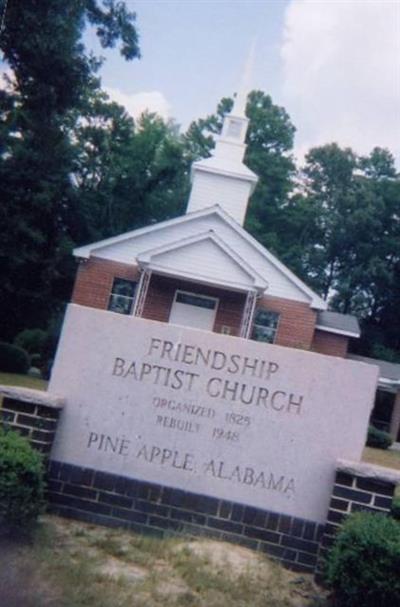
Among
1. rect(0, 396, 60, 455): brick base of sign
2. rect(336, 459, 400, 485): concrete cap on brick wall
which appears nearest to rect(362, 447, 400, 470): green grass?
rect(336, 459, 400, 485): concrete cap on brick wall

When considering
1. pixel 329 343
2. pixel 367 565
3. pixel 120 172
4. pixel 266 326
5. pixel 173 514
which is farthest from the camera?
pixel 120 172

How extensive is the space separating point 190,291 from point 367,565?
60.0 ft

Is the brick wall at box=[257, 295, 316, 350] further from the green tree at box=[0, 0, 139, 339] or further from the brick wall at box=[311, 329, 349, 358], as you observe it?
the green tree at box=[0, 0, 139, 339]

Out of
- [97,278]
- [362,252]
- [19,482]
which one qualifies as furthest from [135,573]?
[362,252]

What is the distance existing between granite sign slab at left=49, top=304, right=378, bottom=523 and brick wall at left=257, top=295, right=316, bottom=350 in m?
16.9

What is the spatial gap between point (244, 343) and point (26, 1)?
12542 mm

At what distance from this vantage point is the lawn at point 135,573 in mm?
3688

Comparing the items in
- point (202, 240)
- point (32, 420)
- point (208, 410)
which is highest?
point (202, 240)

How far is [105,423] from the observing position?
5.14 m

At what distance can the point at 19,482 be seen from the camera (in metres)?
4.36

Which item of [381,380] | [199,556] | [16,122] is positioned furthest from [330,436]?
[381,380]

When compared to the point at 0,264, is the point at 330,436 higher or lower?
lower

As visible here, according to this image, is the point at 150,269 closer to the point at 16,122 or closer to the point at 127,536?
the point at 16,122

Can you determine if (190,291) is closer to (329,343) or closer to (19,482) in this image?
(329,343)
